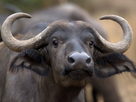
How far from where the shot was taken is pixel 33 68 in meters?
4.32

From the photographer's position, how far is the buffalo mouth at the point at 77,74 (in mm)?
3717

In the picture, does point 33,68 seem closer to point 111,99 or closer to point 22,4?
point 111,99

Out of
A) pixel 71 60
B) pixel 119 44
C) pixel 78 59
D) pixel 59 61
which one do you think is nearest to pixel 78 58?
pixel 78 59

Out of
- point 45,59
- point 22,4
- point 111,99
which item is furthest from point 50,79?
point 22,4

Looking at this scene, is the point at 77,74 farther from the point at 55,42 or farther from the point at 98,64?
the point at 98,64

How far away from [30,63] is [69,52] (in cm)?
77

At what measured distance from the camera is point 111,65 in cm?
457

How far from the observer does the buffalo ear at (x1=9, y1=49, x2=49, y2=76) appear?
413 cm

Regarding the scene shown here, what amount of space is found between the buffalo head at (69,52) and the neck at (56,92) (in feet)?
0.57

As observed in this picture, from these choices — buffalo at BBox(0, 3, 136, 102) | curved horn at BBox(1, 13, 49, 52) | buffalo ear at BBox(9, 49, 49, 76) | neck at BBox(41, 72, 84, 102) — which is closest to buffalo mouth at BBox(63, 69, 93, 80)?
buffalo at BBox(0, 3, 136, 102)

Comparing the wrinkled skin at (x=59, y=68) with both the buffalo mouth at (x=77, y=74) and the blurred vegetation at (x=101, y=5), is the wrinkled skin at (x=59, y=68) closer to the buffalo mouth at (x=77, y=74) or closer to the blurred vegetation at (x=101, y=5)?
the buffalo mouth at (x=77, y=74)

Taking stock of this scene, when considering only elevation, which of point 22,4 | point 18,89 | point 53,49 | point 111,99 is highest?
point 22,4

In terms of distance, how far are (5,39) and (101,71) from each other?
1.58 meters

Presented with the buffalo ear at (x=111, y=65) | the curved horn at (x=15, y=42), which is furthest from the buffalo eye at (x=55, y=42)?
the buffalo ear at (x=111, y=65)
